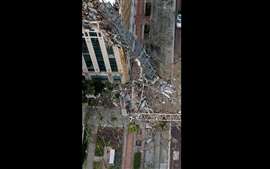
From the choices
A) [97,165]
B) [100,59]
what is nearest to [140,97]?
[100,59]

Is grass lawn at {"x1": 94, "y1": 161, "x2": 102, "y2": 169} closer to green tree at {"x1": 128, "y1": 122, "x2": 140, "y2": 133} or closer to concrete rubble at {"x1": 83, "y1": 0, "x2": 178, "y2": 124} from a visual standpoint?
green tree at {"x1": 128, "y1": 122, "x2": 140, "y2": 133}

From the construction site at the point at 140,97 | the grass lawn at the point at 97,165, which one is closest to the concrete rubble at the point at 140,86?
the construction site at the point at 140,97

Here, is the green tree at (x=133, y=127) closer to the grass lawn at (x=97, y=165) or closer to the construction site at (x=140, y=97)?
the construction site at (x=140, y=97)

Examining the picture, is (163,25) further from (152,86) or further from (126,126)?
(126,126)

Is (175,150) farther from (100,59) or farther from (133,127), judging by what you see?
(100,59)
